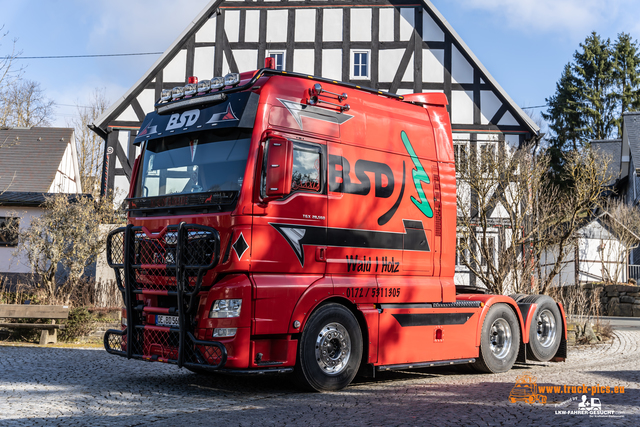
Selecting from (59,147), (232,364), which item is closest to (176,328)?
(232,364)

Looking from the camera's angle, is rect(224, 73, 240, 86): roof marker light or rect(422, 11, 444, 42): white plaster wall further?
rect(422, 11, 444, 42): white plaster wall

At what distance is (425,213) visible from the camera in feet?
28.2

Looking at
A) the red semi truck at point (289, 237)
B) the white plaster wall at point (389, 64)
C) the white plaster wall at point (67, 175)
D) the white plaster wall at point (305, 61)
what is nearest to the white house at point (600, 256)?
the white plaster wall at point (389, 64)

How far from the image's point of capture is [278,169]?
21.8 feet

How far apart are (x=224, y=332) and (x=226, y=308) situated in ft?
0.82

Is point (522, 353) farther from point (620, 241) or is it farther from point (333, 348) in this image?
point (620, 241)

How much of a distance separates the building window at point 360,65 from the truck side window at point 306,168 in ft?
58.4

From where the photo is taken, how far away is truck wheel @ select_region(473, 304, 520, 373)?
909 centimetres

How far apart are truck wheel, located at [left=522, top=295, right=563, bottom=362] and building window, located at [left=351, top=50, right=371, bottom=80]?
52.2ft

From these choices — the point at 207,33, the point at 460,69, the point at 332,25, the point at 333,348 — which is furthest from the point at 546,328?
the point at 207,33

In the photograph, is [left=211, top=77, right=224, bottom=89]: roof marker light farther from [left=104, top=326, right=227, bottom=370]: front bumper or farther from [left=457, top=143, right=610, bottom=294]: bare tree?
[left=457, top=143, right=610, bottom=294]: bare tree

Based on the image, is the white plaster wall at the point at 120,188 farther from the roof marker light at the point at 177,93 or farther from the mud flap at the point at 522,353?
the mud flap at the point at 522,353

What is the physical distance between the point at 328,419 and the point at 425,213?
12.0 feet

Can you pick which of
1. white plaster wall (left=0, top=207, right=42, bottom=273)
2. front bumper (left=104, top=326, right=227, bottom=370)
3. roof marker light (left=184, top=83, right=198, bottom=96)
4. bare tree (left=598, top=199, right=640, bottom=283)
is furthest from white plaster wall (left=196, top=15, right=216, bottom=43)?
front bumper (left=104, top=326, right=227, bottom=370)
